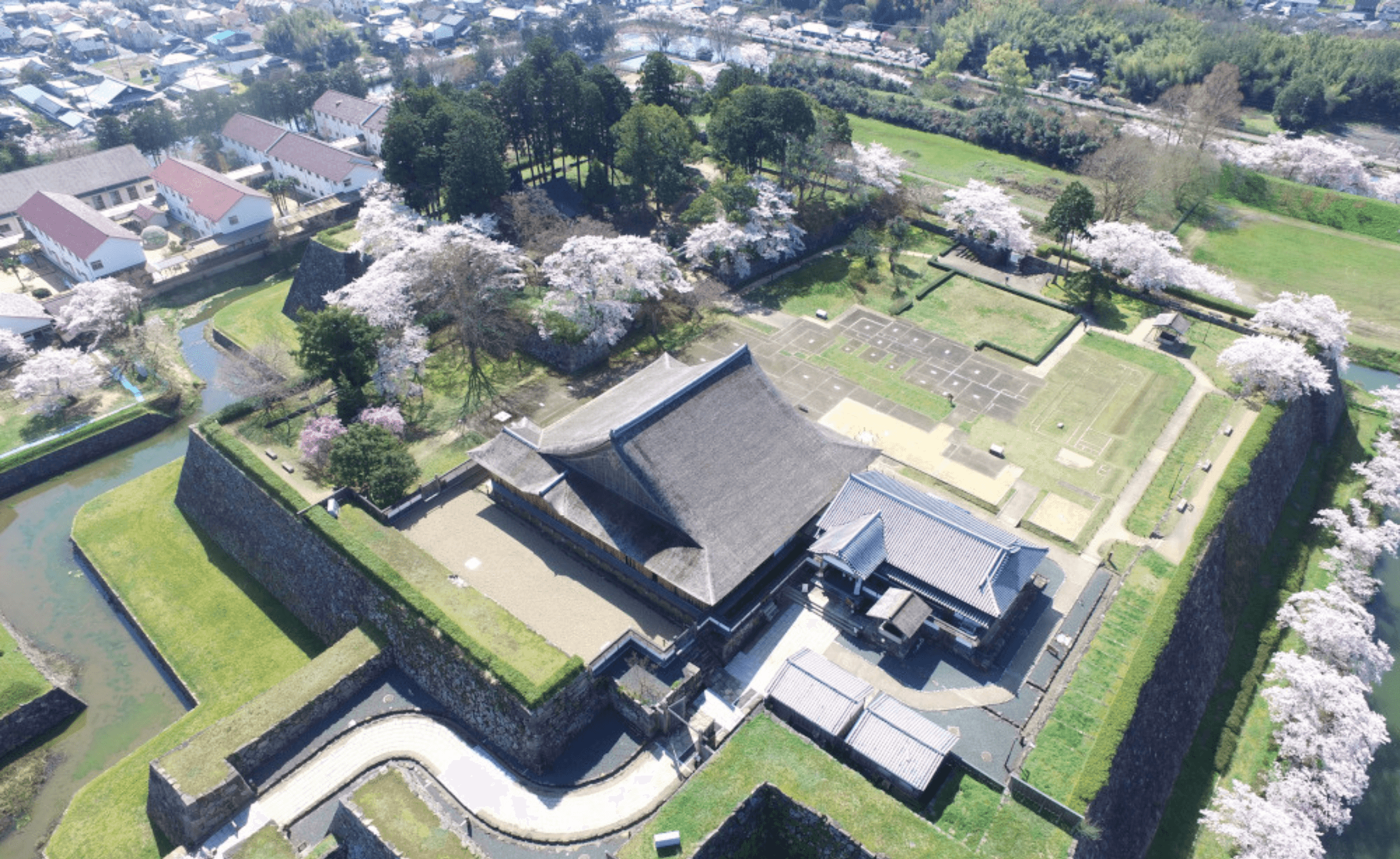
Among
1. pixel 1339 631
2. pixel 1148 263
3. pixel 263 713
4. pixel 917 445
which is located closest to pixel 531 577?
pixel 263 713

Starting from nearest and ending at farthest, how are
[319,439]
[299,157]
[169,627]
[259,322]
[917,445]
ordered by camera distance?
[169,627]
[319,439]
[917,445]
[259,322]
[299,157]

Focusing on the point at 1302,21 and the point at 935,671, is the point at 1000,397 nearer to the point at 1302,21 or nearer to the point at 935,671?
the point at 935,671

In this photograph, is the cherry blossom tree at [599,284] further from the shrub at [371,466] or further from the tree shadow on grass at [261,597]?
the tree shadow on grass at [261,597]

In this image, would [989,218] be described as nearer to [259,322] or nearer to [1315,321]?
[1315,321]

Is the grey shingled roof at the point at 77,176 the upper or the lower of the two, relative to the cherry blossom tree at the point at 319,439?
lower

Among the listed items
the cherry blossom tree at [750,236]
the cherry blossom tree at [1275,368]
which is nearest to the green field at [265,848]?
the cherry blossom tree at [750,236]

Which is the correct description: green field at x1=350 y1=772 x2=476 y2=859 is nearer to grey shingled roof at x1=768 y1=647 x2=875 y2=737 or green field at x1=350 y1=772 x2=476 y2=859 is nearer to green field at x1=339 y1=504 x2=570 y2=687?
green field at x1=339 y1=504 x2=570 y2=687
